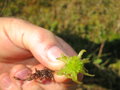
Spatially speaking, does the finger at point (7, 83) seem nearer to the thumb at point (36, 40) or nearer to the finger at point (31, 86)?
the finger at point (31, 86)

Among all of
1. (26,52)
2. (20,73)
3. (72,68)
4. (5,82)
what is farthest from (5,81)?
(72,68)

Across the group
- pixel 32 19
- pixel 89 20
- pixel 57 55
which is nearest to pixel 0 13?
pixel 32 19

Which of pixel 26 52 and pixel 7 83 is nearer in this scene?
pixel 7 83

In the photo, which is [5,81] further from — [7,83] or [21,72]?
[21,72]

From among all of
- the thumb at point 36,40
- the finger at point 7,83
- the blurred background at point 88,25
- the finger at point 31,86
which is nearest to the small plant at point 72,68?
the thumb at point 36,40

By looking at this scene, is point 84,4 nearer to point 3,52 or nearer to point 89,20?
point 89,20

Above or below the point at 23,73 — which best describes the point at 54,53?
above

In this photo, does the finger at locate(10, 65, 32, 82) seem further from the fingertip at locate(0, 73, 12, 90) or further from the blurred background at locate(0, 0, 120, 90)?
the blurred background at locate(0, 0, 120, 90)
